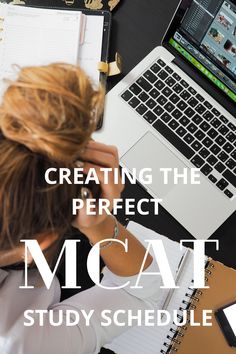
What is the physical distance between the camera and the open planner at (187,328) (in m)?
0.84

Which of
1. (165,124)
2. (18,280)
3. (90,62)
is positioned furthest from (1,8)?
(18,280)

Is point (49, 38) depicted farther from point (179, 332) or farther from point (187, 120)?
point (179, 332)

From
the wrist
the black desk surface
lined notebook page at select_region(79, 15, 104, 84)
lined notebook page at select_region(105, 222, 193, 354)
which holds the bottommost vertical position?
lined notebook page at select_region(105, 222, 193, 354)

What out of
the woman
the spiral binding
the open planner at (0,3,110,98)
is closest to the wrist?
the woman

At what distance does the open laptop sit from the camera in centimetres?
87

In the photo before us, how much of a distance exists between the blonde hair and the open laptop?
397 millimetres

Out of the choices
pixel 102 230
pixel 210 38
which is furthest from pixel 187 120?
pixel 102 230

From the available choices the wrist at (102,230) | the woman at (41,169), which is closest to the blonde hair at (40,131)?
the woman at (41,169)

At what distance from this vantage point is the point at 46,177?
1.63 feet

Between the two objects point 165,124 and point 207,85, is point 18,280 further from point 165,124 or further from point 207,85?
point 207,85

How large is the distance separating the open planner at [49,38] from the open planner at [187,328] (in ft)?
1.24

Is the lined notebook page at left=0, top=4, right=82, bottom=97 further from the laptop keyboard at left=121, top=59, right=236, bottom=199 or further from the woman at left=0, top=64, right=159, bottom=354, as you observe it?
the woman at left=0, top=64, right=159, bottom=354

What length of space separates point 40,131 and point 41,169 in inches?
2.0

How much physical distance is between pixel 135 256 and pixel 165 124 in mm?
269
